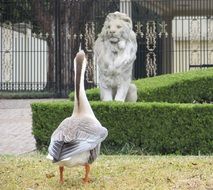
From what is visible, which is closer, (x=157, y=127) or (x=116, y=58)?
(x=157, y=127)

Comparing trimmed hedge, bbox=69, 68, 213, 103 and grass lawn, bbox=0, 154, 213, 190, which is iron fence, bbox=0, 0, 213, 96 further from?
grass lawn, bbox=0, 154, 213, 190

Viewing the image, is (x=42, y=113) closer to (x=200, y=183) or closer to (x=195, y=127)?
(x=195, y=127)

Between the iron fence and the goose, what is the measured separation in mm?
14505


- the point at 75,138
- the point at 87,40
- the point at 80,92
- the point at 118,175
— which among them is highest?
the point at 87,40

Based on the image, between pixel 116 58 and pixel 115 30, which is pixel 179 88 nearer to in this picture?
pixel 116 58

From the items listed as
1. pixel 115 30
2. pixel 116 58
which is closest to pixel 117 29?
pixel 115 30

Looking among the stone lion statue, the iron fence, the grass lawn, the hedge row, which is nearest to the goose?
the grass lawn

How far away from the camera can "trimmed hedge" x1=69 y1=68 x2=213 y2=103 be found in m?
12.2

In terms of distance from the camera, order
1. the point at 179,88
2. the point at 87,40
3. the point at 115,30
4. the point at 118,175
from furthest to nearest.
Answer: the point at 87,40 → the point at 179,88 → the point at 115,30 → the point at 118,175

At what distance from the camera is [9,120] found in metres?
14.4

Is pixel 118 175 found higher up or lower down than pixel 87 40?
lower down

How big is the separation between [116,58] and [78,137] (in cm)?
490

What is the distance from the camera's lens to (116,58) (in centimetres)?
1024

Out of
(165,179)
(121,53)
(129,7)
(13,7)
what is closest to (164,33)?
(129,7)
